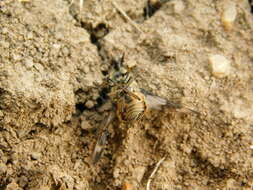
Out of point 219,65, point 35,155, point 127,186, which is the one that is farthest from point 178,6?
point 35,155

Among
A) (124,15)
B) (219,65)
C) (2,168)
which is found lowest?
(219,65)

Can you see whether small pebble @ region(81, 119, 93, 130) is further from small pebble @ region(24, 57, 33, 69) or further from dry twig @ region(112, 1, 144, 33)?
dry twig @ region(112, 1, 144, 33)

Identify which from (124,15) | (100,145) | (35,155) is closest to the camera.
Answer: (35,155)

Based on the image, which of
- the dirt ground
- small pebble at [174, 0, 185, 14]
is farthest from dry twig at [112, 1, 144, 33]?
small pebble at [174, 0, 185, 14]

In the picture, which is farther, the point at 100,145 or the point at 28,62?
the point at 100,145

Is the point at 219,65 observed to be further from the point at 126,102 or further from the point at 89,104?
the point at 89,104

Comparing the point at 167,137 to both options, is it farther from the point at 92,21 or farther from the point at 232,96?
the point at 92,21

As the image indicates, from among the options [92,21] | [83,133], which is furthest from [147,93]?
[92,21]
